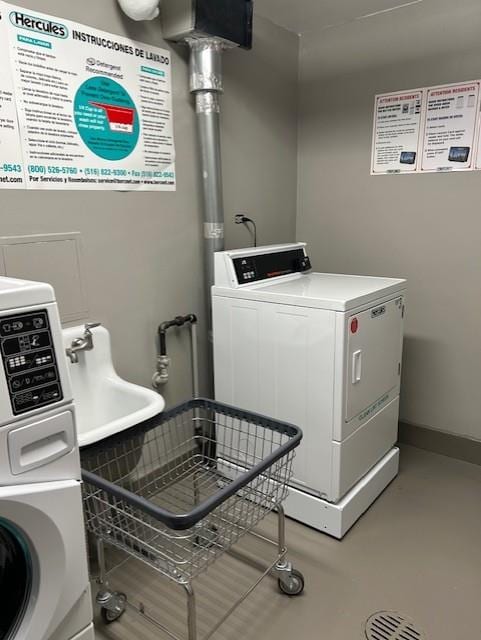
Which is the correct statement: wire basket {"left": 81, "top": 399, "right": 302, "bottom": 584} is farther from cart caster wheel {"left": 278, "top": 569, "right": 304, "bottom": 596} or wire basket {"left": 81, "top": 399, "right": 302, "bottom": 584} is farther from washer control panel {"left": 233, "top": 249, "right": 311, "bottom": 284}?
washer control panel {"left": 233, "top": 249, "right": 311, "bottom": 284}

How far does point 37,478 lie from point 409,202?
2.24 m

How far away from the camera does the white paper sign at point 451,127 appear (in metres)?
2.22

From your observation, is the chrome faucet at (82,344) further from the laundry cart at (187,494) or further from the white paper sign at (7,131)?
the white paper sign at (7,131)

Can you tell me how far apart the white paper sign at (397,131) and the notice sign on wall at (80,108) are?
1158 mm

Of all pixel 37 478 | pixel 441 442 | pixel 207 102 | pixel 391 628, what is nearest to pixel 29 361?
pixel 37 478

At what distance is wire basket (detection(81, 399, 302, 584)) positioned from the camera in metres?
1.26

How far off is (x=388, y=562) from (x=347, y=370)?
789mm

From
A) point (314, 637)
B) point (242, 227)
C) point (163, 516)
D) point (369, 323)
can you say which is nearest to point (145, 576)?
point (314, 637)

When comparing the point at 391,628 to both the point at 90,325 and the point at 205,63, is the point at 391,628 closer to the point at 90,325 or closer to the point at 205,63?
the point at 90,325

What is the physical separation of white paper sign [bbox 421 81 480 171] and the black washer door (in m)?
2.38

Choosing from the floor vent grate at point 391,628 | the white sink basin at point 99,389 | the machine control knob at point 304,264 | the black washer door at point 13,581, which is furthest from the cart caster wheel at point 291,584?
the machine control knob at point 304,264

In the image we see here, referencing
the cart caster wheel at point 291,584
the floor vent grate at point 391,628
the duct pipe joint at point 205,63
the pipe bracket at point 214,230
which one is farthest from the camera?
the pipe bracket at point 214,230

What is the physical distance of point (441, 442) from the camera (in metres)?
2.58

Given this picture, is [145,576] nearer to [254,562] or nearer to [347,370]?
[254,562]
